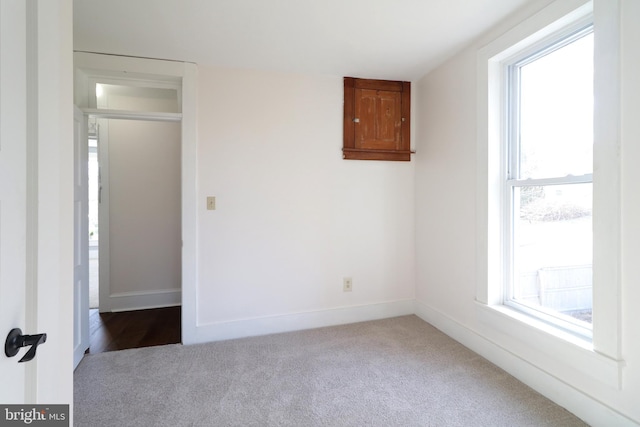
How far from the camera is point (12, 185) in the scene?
68 centimetres

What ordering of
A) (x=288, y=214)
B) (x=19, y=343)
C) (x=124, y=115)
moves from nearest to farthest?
1. (x=19, y=343)
2. (x=124, y=115)
3. (x=288, y=214)

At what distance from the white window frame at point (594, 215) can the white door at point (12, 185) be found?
88.3 inches

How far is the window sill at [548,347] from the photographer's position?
1450mm

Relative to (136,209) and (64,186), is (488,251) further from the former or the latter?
(136,209)

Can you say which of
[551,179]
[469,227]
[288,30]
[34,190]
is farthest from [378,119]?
[34,190]

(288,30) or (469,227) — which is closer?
(288,30)

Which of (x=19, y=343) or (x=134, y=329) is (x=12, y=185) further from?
(x=134, y=329)

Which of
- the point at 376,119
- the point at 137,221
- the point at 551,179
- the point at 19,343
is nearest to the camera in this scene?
the point at 19,343

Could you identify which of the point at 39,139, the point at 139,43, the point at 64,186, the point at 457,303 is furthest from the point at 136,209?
the point at 457,303

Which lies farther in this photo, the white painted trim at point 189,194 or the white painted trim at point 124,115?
the white painted trim at point 189,194

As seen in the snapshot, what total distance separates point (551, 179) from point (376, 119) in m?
1.58

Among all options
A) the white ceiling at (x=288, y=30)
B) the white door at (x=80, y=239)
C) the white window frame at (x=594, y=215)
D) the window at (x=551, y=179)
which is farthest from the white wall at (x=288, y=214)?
the window at (x=551, y=179)

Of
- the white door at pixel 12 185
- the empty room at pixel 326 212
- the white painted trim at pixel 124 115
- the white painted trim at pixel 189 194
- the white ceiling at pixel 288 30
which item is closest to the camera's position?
the white door at pixel 12 185

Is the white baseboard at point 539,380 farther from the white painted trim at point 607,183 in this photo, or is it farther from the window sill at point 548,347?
the white painted trim at point 607,183
